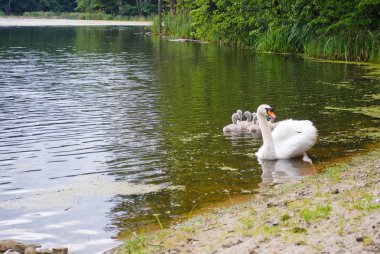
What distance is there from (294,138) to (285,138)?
400 mm

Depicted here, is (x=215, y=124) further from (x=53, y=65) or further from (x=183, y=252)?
(x=53, y=65)

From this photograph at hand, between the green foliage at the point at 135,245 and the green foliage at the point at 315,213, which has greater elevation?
the green foliage at the point at 315,213

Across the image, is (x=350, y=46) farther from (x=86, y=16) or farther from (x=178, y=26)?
(x=86, y=16)

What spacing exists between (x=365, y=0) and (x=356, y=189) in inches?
872

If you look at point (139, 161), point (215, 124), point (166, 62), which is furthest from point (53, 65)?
point (139, 161)

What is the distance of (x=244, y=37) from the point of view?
41.7 m

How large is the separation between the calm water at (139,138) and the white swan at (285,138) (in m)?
0.32

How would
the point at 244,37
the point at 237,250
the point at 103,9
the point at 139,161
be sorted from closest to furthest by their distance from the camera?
the point at 237,250 → the point at 139,161 → the point at 244,37 → the point at 103,9

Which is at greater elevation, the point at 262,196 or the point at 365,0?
the point at 365,0

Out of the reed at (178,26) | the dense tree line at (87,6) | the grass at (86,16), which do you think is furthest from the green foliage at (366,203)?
the grass at (86,16)

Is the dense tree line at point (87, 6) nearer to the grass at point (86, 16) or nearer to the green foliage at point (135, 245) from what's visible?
the grass at point (86, 16)

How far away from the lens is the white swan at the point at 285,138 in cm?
1186

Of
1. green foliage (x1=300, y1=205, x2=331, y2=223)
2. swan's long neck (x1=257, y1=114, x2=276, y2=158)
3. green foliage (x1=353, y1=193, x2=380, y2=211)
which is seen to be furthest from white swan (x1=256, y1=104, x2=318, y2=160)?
green foliage (x1=300, y1=205, x2=331, y2=223)

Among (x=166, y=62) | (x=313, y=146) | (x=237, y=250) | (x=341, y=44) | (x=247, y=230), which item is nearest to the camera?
(x=237, y=250)
